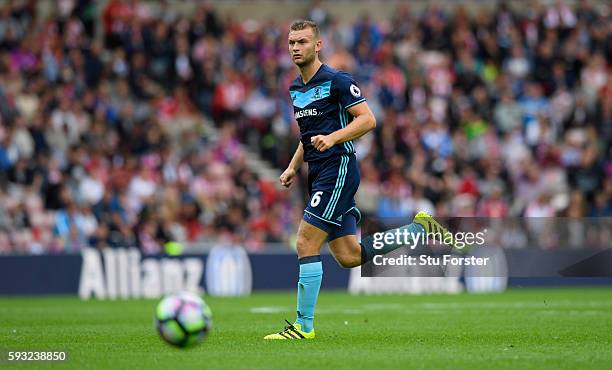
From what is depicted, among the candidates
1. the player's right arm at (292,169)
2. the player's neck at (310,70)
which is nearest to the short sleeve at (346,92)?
the player's neck at (310,70)

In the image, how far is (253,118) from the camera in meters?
25.0

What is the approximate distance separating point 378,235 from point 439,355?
6.81 feet

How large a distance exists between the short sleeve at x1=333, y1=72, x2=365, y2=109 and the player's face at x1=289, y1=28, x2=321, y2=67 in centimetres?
32

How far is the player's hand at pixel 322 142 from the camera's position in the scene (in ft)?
31.9

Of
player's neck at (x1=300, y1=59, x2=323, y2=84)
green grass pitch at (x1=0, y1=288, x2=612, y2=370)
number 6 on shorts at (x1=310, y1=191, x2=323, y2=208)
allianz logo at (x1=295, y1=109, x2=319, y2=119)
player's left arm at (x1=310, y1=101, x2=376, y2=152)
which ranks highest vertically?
player's neck at (x1=300, y1=59, x2=323, y2=84)

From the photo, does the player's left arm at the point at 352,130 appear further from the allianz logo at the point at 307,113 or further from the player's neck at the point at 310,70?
the player's neck at the point at 310,70

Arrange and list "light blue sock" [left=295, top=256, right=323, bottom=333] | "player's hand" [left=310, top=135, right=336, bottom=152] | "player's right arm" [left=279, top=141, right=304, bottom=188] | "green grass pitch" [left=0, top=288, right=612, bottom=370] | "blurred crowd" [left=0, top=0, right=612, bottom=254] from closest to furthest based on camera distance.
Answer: "green grass pitch" [left=0, top=288, right=612, bottom=370] < "player's hand" [left=310, top=135, right=336, bottom=152] < "light blue sock" [left=295, top=256, right=323, bottom=333] < "player's right arm" [left=279, top=141, right=304, bottom=188] < "blurred crowd" [left=0, top=0, right=612, bottom=254]

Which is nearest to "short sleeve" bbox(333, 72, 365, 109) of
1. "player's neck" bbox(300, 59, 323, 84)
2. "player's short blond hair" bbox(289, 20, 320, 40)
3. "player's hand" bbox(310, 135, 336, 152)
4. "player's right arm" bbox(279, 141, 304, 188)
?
"player's neck" bbox(300, 59, 323, 84)

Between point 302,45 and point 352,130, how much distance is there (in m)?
0.90

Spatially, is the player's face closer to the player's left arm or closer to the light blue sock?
the player's left arm

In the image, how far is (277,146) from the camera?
24.8m

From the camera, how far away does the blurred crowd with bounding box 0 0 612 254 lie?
21.7m

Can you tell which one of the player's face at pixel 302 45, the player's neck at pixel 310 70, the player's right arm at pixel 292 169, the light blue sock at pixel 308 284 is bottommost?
the light blue sock at pixel 308 284

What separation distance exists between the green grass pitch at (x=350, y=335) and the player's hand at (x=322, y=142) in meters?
1.64
